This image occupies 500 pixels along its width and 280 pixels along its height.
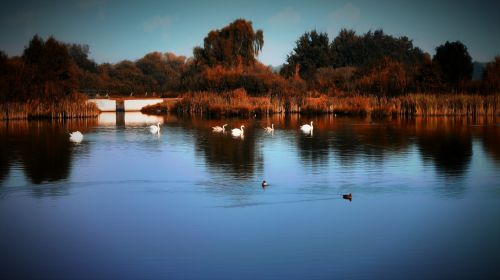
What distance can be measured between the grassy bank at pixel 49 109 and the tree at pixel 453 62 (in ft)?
91.2

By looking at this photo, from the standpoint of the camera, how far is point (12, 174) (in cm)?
1962

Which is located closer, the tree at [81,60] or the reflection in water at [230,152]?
the reflection in water at [230,152]

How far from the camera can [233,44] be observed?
2948 inches

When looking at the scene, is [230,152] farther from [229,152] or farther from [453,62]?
[453,62]

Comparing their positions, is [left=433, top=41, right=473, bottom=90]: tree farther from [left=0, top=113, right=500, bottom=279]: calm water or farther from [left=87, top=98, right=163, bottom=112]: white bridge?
[left=0, top=113, right=500, bottom=279]: calm water

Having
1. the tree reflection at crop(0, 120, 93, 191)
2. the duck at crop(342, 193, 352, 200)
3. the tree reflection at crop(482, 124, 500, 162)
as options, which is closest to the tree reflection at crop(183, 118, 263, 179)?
the duck at crop(342, 193, 352, 200)

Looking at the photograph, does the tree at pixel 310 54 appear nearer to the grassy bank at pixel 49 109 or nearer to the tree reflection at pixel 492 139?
the grassy bank at pixel 49 109

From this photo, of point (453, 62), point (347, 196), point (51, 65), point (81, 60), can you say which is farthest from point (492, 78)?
point (81, 60)

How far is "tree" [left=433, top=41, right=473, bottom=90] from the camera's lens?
55812 mm

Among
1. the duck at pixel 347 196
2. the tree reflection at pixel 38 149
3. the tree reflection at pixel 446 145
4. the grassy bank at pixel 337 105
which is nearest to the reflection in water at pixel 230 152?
the duck at pixel 347 196

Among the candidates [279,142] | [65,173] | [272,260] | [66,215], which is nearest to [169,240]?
[272,260]

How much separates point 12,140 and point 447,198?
68.1 ft

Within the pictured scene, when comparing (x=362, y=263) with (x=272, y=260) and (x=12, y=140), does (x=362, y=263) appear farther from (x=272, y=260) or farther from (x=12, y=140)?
(x=12, y=140)

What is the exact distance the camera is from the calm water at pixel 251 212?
10805 mm
